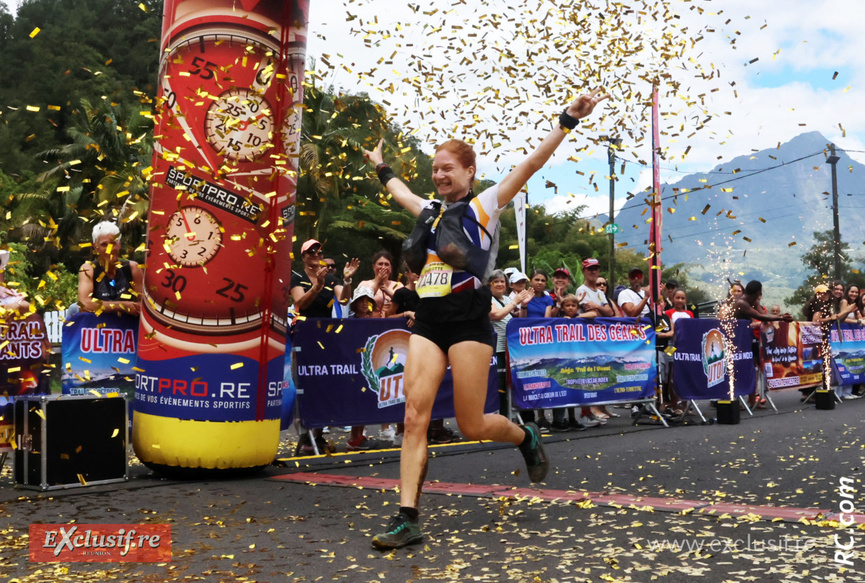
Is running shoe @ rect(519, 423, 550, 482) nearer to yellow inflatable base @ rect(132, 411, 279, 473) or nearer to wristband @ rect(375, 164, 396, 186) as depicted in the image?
wristband @ rect(375, 164, 396, 186)

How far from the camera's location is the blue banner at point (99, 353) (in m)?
7.50

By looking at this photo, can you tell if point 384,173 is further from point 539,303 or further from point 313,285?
point 539,303

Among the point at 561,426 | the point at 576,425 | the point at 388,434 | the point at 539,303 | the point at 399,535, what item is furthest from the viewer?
the point at 539,303

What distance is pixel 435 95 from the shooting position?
7.39m

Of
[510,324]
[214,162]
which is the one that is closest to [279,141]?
[214,162]

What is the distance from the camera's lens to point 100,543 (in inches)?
185

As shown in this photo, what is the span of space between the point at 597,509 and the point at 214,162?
152 inches

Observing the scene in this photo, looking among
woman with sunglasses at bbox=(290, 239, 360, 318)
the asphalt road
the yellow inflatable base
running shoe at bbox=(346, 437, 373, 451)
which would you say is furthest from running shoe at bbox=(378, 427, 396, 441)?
the yellow inflatable base

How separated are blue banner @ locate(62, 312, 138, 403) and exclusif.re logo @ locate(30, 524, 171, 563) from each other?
2.46m

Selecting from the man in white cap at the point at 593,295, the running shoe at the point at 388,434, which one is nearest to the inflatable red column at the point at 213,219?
the running shoe at the point at 388,434

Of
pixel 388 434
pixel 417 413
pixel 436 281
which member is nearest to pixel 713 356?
pixel 388 434
